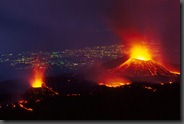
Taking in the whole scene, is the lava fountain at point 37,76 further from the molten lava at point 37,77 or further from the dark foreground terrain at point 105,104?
the dark foreground terrain at point 105,104

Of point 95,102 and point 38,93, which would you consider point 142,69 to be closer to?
point 95,102

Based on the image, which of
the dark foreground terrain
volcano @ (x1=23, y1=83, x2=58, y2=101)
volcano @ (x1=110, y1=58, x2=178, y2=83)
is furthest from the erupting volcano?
volcano @ (x1=23, y1=83, x2=58, y2=101)

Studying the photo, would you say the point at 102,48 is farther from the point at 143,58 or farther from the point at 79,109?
the point at 79,109

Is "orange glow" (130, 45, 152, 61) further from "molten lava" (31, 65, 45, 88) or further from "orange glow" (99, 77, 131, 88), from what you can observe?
"molten lava" (31, 65, 45, 88)

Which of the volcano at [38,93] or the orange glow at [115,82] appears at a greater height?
the orange glow at [115,82]

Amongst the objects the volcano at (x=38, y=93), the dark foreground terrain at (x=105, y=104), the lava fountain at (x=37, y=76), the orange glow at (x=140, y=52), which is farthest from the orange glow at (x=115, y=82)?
the lava fountain at (x=37, y=76)

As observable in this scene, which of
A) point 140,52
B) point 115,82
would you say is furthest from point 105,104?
point 140,52

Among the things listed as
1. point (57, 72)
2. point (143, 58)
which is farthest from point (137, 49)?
point (57, 72)
